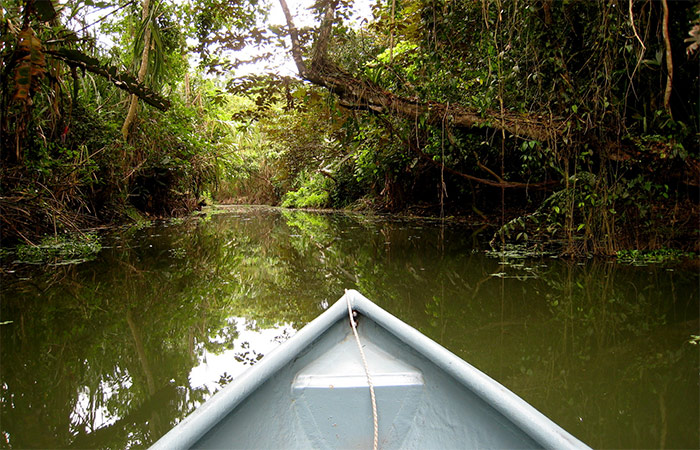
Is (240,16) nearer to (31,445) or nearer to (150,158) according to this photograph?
(150,158)

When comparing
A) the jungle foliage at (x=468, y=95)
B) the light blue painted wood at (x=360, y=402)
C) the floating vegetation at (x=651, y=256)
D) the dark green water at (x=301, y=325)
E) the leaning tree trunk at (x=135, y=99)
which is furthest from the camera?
the leaning tree trunk at (x=135, y=99)

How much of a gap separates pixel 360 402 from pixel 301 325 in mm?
1460

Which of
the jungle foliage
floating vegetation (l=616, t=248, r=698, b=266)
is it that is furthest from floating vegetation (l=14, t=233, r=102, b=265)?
floating vegetation (l=616, t=248, r=698, b=266)

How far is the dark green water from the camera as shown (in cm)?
167

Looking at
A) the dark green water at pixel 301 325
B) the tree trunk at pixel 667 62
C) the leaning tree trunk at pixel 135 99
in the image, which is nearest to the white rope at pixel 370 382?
the dark green water at pixel 301 325

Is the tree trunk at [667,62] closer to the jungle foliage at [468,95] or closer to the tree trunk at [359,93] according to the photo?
the jungle foliage at [468,95]

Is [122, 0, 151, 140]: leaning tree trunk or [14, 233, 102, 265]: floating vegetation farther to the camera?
[122, 0, 151, 140]: leaning tree trunk

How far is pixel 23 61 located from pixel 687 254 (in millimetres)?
6220

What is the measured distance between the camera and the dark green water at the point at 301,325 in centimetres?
167

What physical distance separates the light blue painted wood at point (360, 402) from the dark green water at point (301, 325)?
1.84ft

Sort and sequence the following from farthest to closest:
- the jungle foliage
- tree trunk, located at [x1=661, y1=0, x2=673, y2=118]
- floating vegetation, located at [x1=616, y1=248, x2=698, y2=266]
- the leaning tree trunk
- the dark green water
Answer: the leaning tree trunk < floating vegetation, located at [x1=616, y1=248, x2=698, y2=266] < the jungle foliage < tree trunk, located at [x1=661, y1=0, x2=673, y2=118] < the dark green water

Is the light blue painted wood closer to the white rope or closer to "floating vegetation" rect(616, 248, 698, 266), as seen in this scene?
the white rope

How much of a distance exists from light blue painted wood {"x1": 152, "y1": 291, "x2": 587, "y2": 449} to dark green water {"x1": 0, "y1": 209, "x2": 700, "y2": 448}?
0.56m

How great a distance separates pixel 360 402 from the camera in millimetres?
1364
